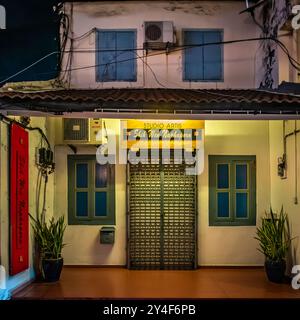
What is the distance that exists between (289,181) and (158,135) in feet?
9.41

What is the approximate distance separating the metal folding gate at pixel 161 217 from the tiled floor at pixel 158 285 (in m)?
0.43

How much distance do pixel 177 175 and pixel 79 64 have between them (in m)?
3.26

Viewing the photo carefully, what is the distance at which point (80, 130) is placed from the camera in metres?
9.73

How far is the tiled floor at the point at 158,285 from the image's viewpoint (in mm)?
7617

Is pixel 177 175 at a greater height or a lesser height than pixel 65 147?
lesser

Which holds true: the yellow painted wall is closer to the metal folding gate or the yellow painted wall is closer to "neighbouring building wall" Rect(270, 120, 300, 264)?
the metal folding gate

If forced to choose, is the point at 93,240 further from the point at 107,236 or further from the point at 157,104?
the point at 157,104

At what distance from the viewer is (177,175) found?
1021 cm

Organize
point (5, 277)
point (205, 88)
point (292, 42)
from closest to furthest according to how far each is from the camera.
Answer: point (5, 277) < point (292, 42) < point (205, 88)

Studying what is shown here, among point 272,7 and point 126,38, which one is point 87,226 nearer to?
point 126,38

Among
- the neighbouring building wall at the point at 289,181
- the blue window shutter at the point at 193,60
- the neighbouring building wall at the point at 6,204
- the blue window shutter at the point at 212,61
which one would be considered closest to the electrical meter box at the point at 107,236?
the neighbouring building wall at the point at 6,204

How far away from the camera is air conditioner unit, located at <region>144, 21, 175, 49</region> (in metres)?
9.74

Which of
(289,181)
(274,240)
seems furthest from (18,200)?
(289,181)

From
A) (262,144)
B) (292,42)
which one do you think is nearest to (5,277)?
(262,144)
